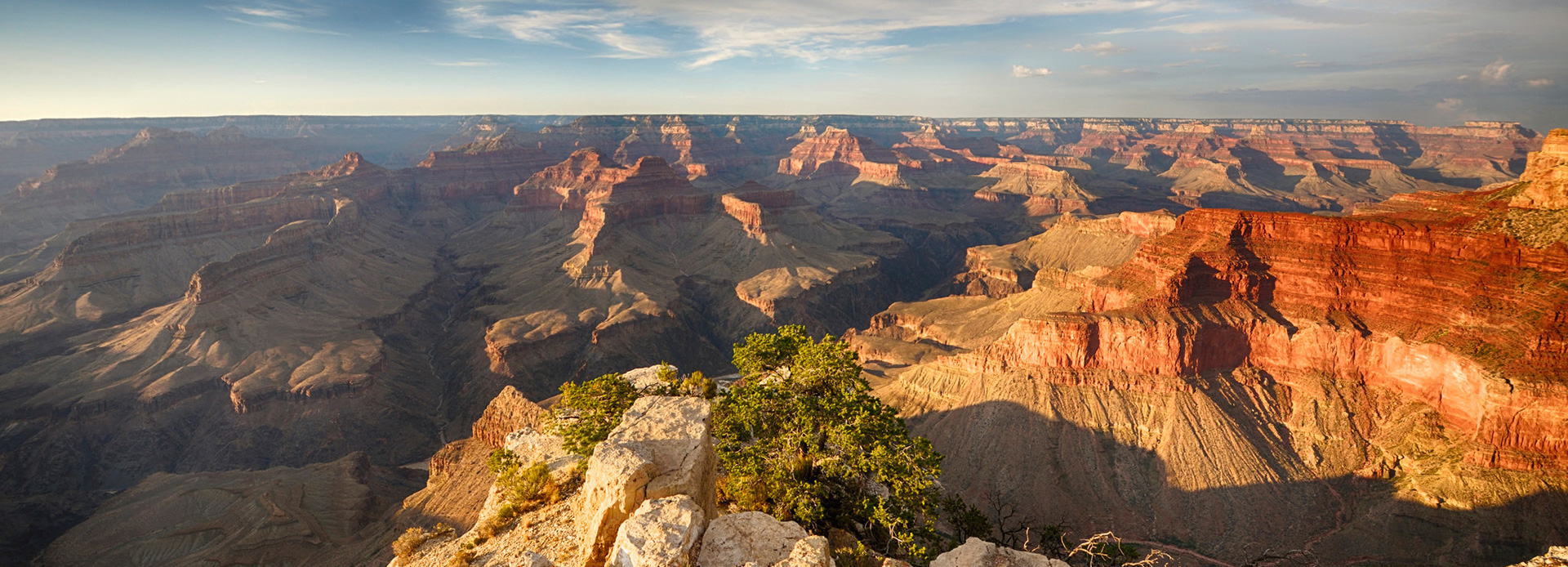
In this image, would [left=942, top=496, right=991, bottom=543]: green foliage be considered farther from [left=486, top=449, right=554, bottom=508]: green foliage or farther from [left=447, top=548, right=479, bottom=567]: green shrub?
[left=447, top=548, right=479, bottom=567]: green shrub

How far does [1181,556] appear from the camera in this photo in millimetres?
55969

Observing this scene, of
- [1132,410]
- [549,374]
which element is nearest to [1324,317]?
[1132,410]

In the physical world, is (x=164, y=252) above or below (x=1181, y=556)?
above

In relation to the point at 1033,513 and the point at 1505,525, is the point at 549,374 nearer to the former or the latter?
the point at 1033,513

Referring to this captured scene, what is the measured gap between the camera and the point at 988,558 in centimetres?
2686

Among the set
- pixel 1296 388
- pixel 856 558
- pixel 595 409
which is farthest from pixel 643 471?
pixel 1296 388

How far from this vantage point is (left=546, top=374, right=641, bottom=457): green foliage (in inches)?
1407

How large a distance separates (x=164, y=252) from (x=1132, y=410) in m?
209

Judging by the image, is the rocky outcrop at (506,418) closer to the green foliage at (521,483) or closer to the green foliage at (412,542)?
the green foliage at (412,542)

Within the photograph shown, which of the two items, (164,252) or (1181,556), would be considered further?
(164,252)

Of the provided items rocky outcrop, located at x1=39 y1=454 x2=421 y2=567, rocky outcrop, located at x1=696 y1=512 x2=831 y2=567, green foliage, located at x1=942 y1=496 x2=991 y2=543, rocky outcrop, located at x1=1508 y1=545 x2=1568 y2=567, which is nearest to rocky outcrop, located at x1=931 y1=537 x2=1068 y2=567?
rocky outcrop, located at x1=696 y1=512 x2=831 y2=567

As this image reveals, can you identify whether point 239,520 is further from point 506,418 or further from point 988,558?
point 988,558

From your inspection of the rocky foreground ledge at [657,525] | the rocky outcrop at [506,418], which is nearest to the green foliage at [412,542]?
the rocky foreground ledge at [657,525]

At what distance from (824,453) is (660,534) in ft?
45.7
